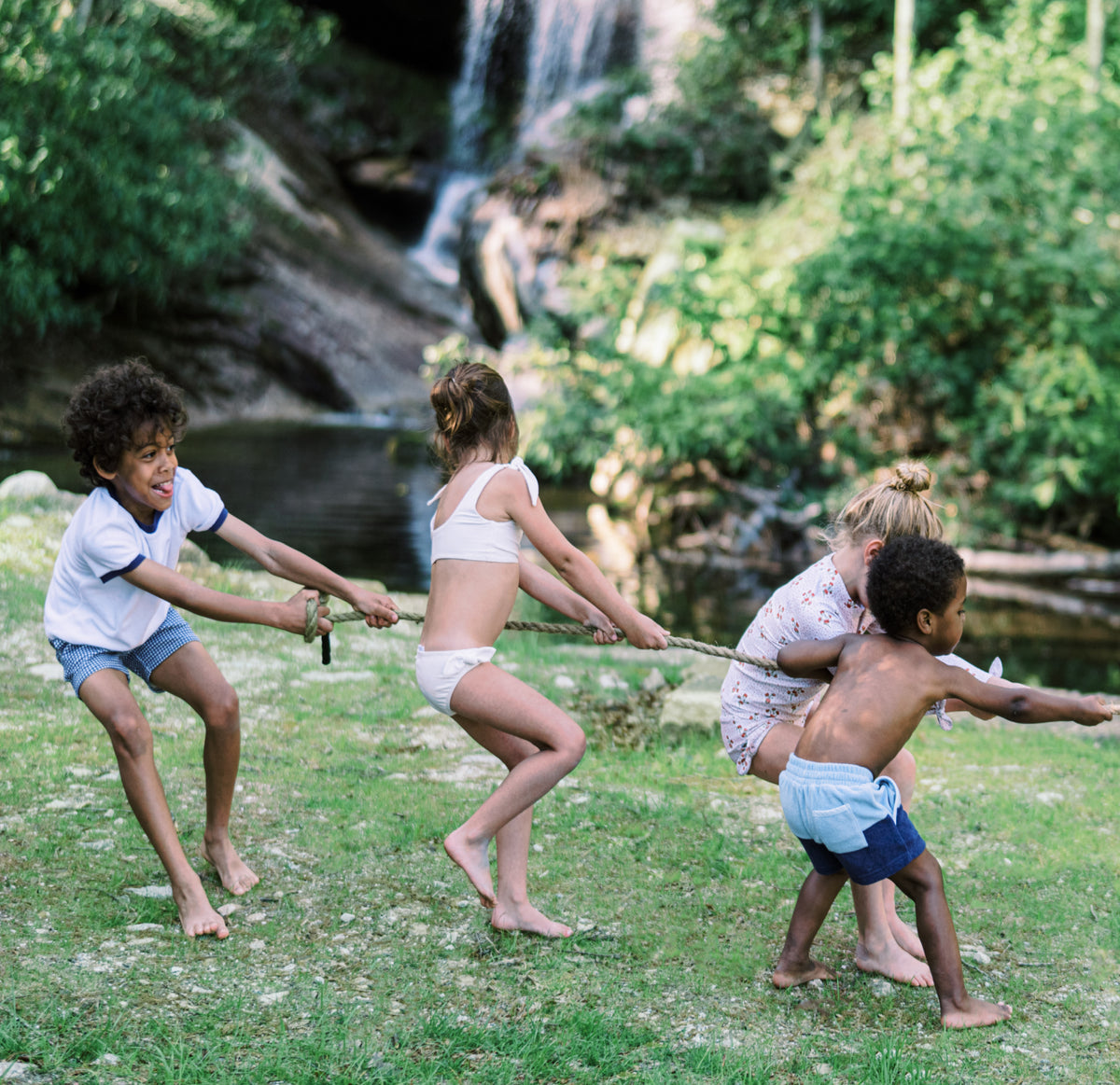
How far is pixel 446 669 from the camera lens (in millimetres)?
3365

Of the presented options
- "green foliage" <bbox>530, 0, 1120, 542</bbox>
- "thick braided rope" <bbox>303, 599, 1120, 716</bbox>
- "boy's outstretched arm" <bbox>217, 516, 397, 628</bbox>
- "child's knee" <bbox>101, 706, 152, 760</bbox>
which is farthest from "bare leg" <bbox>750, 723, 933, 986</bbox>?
"green foliage" <bbox>530, 0, 1120, 542</bbox>

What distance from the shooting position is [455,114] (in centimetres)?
2823

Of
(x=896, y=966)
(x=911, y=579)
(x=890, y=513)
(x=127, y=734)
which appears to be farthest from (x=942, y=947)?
(x=127, y=734)

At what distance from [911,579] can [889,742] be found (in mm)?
433

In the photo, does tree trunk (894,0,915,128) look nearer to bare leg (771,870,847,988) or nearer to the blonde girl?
the blonde girl

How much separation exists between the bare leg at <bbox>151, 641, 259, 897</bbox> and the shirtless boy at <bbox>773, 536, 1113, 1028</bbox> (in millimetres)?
1669

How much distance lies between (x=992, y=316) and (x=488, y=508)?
471 inches

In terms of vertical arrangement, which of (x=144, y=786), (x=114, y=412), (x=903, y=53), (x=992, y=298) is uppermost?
(x=903, y=53)

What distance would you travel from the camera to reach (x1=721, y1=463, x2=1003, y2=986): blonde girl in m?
3.38

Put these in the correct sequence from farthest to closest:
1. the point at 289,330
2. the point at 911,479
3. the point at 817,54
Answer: the point at 289,330
the point at 817,54
the point at 911,479

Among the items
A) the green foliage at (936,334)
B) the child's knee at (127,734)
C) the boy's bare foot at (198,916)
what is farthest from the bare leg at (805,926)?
the green foliage at (936,334)

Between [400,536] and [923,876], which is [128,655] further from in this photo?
[400,536]

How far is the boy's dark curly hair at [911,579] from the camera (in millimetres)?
3086

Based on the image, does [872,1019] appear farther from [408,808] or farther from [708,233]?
[708,233]
